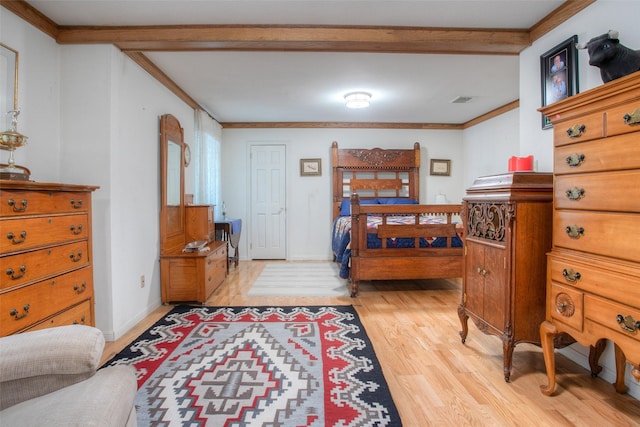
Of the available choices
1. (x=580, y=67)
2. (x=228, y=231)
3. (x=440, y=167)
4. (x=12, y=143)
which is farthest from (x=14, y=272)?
(x=440, y=167)

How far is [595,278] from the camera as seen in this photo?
144cm

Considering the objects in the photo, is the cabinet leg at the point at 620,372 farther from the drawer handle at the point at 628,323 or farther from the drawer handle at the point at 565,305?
the drawer handle at the point at 628,323

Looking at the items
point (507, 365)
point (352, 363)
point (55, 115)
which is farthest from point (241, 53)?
point (507, 365)

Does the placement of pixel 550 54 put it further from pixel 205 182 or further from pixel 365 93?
pixel 205 182

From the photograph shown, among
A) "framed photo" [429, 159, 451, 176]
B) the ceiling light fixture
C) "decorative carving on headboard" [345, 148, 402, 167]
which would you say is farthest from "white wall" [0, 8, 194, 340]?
"framed photo" [429, 159, 451, 176]

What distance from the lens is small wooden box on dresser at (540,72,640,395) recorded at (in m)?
1.30

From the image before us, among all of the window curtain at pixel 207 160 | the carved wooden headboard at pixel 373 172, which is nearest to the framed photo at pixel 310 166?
the carved wooden headboard at pixel 373 172

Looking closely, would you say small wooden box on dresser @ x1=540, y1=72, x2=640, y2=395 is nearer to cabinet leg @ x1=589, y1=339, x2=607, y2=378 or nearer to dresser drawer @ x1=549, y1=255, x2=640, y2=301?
dresser drawer @ x1=549, y1=255, x2=640, y2=301

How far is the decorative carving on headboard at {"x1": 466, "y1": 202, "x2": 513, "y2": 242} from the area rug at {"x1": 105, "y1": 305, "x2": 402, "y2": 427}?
1113 millimetres

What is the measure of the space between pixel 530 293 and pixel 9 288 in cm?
265

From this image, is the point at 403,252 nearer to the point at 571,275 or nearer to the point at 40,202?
the point at 571,275

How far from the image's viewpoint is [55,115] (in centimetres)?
244

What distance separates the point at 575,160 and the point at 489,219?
24.4 inches

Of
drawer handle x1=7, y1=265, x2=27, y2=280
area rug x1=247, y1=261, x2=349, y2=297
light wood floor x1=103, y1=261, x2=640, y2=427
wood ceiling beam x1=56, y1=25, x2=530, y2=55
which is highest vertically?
wood ceiling beam x1=56, y1=25, x2=530, y2=55
